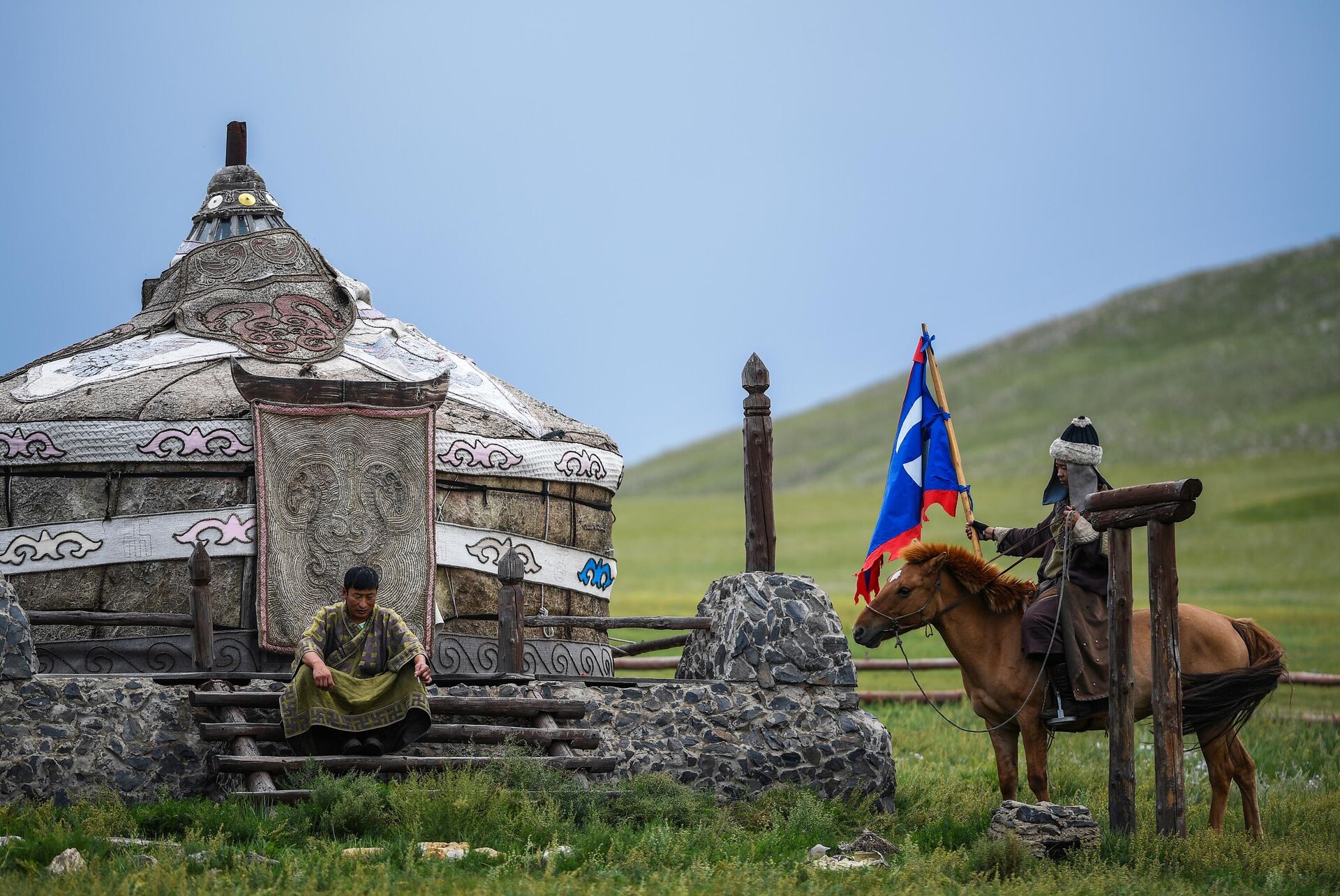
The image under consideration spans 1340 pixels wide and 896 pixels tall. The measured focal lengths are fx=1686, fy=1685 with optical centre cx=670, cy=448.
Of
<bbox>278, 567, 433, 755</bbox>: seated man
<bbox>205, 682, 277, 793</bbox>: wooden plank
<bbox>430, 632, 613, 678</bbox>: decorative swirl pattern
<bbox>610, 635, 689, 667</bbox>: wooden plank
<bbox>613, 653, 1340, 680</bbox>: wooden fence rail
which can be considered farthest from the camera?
<bbox>613, 653, 1340, 680</bbox>: wooden fence rail

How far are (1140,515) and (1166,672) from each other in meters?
0.88

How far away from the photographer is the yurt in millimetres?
10266

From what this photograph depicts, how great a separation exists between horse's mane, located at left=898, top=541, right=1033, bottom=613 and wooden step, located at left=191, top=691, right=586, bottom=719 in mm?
2271

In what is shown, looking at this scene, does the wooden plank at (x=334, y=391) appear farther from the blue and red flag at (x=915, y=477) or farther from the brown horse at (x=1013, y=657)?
the brown horse at (x=1013, y=657)

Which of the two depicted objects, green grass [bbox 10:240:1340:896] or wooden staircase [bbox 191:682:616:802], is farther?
wooden staircase [bbox 191:682:616:802]

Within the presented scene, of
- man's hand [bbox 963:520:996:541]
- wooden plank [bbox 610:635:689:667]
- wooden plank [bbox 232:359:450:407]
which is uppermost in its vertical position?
wooden plank [bbox 232:359:450:407]

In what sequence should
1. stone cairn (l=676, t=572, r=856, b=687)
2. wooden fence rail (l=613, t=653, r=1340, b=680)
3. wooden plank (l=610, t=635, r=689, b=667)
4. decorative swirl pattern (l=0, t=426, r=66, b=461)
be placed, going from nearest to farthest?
Answer: decorative swirl pattern (l=0, t=426, r=66, b=461) < stone cairn (l=676, t=572, r=856, b=687) < wooden plank (l=610, t=635, r=689, b=667) < wooden fence rail (l=613, t=653, r=1340, b=680)

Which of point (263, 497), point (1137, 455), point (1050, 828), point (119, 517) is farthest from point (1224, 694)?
point (1137, 455)

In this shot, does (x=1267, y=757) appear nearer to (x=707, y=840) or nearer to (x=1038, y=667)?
(x=1038, y=667)

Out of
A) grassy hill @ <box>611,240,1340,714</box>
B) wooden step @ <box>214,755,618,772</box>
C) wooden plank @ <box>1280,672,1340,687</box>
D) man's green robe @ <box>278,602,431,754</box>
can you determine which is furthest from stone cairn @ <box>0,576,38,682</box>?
wooden plank @ <box>1280,672,1340,687</box>

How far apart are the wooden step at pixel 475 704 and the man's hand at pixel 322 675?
525 millimetres

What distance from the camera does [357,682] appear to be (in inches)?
350

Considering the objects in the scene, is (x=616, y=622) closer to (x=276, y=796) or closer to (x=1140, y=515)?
(x=276, y=796)

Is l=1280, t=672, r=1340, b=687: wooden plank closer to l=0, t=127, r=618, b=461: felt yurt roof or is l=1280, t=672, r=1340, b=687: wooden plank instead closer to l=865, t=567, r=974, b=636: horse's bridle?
l=865, t=567, r=974, b=636: horse's bridle
